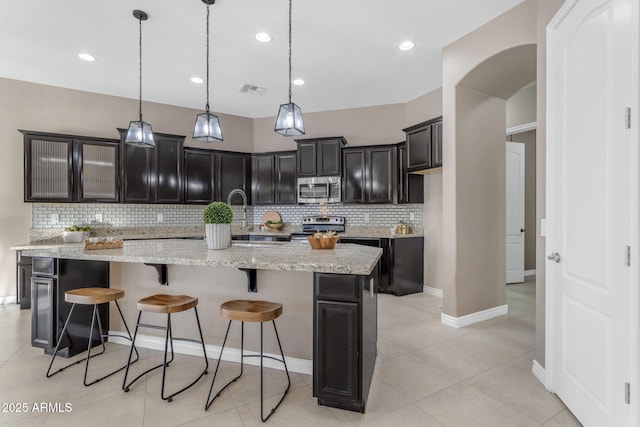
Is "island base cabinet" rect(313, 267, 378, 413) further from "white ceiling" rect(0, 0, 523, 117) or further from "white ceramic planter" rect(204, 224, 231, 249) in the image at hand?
"white ceiling" rect(0, 0, 523, 117)

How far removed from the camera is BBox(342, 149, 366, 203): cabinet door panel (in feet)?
17.6

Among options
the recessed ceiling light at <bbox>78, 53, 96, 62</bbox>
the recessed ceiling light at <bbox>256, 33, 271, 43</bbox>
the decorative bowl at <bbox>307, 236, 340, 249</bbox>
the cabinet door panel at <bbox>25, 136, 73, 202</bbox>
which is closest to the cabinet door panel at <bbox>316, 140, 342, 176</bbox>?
the recessed ceiling light at <bbox>256, 33, 271, 43</bbox>

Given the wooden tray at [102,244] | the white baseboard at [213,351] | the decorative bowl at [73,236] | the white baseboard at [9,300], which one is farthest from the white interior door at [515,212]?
the white baseboard at [9,300]

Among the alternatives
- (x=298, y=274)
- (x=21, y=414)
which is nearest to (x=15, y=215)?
(x=21, y=414)

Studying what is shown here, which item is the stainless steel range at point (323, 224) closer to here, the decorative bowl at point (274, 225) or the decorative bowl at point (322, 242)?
the decorative bowl at point (274, 225)

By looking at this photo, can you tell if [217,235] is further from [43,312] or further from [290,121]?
[43,312]

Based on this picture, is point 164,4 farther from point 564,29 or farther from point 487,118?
point 487,118

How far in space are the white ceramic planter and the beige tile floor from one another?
3.21 ft

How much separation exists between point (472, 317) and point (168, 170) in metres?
4.93

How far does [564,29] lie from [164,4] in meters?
3.20

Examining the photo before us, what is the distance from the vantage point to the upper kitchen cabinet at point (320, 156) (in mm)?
5473

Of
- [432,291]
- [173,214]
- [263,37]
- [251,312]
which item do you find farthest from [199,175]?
[432,291]

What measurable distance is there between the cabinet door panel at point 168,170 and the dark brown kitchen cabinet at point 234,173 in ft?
2.33

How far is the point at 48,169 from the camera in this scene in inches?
175
